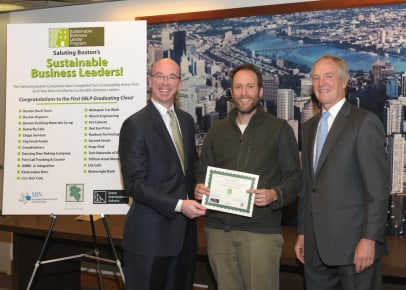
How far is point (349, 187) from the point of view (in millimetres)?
2611

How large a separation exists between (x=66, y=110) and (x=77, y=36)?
0.46 m

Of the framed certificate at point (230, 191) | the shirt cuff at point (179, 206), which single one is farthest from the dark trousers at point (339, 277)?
the shirt cuff at point (179, 206)

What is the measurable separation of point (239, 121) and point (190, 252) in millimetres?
773

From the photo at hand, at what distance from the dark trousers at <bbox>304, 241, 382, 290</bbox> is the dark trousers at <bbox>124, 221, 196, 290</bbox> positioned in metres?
0.65

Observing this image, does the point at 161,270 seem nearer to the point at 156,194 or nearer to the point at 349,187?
the point at 156,194

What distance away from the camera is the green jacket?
289 cm

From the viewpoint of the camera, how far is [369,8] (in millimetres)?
3781

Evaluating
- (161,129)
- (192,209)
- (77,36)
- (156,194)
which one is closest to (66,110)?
(77,36)

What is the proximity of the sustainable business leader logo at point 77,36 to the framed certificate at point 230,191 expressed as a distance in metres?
1.14

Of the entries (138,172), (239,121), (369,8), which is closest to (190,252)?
(138,172)

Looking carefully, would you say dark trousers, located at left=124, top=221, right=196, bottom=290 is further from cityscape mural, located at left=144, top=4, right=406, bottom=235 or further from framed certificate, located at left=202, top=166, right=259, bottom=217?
cityscape mural, located at left=144, top=4, right=406, bottom=235

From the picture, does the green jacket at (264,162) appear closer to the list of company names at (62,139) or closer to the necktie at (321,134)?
the necktie at (321,134)

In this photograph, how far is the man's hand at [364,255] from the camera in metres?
2.54

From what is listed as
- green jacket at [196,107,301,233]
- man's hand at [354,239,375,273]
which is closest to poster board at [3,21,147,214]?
green jacket at [196,107,301,233]
